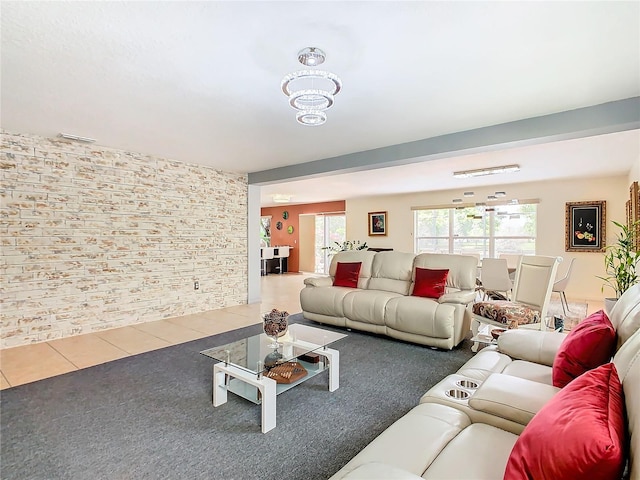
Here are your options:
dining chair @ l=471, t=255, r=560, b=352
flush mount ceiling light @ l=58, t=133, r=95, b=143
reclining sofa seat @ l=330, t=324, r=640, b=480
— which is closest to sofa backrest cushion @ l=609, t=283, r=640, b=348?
reclining sofa seat @ l=330, t=324, r=640, b=480

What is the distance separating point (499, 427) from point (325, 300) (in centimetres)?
313

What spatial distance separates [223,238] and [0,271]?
2.79 meters

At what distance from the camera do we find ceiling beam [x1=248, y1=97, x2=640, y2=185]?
2859 mm

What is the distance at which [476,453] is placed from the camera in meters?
1.16

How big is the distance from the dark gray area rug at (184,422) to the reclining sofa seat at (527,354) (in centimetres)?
65

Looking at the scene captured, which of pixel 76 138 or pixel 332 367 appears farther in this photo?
pixel 76 138

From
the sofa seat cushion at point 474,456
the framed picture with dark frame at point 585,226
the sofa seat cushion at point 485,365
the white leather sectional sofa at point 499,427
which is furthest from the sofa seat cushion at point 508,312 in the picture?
the framed picture with dark frame at point 585,226

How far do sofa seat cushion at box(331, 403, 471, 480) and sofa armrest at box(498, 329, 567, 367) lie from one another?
0.91 metres

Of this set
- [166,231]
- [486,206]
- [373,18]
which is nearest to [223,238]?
[166,231]

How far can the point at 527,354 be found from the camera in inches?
82.0

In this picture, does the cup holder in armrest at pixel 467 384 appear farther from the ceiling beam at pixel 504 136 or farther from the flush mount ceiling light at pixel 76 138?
the flush mount ceiling light at pixel 76 138

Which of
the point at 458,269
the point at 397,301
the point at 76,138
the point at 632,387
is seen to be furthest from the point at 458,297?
the point at 76,138

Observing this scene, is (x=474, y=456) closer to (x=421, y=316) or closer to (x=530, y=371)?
(x=530, y=371)

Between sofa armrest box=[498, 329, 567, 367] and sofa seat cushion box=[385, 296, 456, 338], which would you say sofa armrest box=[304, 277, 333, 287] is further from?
sofa armrest box=[498, 329, 567, 367]
